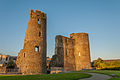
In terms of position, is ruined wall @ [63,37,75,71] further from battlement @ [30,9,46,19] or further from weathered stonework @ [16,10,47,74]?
battlement @ [30,9,46,19]

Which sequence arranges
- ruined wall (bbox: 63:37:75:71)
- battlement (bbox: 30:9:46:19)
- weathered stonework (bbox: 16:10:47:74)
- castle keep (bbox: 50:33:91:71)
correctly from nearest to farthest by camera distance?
weathered stonework (bbox: 16:10:47:74)
battlement (bbox: 30:9:46:19)
castle keep (bbox: 50:33:91:71)
ruined wall (bbox: 63:37:75:71)

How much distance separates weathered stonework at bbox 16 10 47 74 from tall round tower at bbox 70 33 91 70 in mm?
15850

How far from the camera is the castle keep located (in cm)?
3376

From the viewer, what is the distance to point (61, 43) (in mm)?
35375

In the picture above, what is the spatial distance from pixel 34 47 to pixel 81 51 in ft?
61.4

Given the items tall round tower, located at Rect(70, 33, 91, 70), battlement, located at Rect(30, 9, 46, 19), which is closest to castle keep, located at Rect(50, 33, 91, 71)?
tall round tower, located at Rect(70, 33, 91, 70)

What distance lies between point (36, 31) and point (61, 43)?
12645 mm

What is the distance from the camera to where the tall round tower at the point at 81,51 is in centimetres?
3662

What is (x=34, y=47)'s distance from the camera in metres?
23.6

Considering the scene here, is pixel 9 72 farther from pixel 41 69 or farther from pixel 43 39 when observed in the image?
pixel 43 39

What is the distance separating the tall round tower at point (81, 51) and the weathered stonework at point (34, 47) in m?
15.8

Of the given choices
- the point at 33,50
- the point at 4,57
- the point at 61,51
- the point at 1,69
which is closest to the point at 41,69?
the point at 33,50

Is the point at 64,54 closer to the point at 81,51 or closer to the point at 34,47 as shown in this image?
the point at 81,51

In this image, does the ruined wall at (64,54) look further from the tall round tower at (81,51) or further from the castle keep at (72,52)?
the tall round tower at (81,51)
